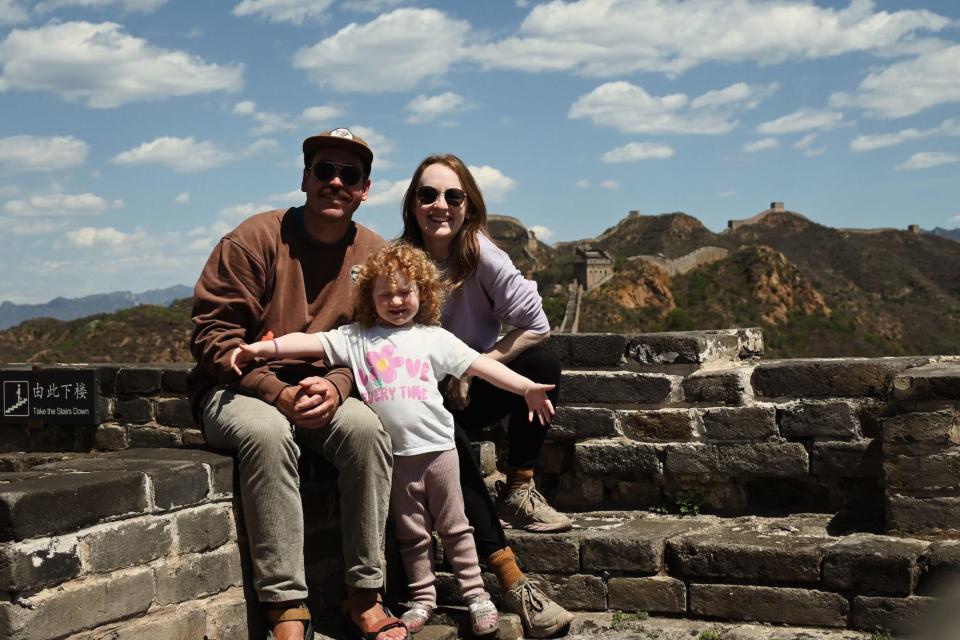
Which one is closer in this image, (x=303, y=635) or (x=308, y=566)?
(x=303, y=635)

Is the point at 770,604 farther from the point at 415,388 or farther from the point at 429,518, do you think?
the point at 415,388

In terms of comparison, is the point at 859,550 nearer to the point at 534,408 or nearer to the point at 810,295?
the point at 534,408

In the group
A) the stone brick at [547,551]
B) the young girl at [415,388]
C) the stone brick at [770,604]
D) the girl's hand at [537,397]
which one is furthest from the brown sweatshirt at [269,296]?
the stone brick at [770,604]

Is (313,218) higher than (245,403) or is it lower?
higher

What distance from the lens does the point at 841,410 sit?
179 inches

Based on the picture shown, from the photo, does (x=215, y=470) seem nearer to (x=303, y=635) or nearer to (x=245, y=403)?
(x=245, y=403)

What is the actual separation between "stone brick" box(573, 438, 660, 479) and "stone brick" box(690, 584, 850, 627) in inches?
34.3

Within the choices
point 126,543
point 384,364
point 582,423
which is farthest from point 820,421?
point 126,543

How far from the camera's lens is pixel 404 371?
371 cm

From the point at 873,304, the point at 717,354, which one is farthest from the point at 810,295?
the point at 717,354

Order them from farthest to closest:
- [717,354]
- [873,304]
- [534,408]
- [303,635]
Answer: [873,304] → [717,354] → [534,408] → [303,635]

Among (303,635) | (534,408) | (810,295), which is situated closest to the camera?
(303,635)

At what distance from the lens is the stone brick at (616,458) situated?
15.9 feet

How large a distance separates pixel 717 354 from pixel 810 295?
58483mm
